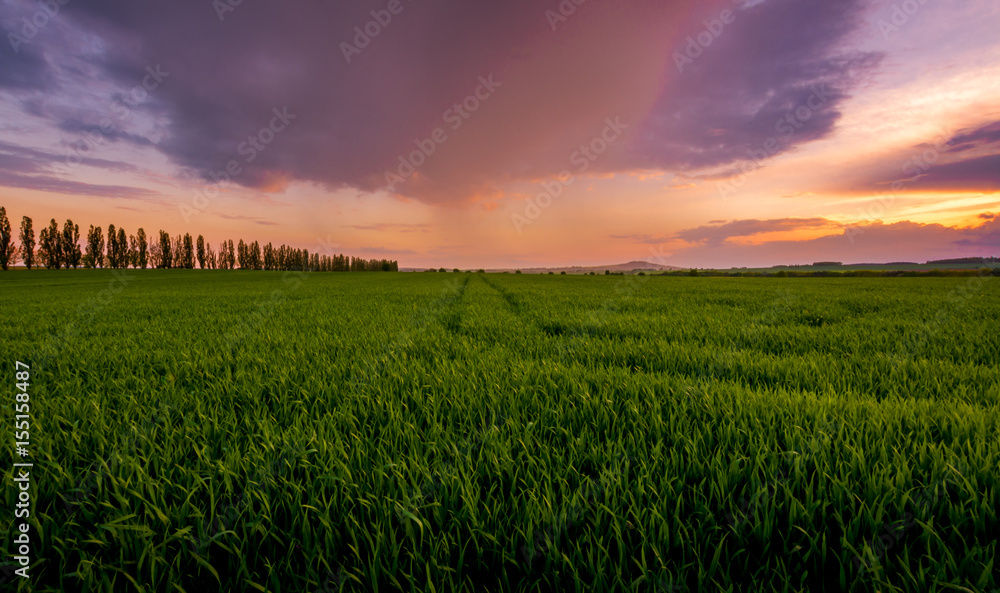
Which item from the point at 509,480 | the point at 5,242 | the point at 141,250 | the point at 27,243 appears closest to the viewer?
the point at 509,480

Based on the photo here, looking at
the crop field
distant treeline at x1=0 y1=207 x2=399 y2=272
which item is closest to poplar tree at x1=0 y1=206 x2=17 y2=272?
distant treeline at x1=0 y1=207 x2=399 y2=272

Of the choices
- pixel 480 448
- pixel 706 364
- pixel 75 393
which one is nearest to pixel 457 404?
pixel 480 448

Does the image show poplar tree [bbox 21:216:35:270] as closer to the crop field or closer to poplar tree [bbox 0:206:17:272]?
poplar tree [bbox 0:206:17:272]

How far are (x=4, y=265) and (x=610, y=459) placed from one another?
110 meters

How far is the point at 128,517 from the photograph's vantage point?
1.38 meters

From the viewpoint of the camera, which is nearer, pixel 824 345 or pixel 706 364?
pixel 706 364

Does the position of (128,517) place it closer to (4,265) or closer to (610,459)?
(610,459)

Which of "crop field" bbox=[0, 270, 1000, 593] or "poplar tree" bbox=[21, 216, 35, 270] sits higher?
"poplar tree" bbox=[21, 216, 35, 270]

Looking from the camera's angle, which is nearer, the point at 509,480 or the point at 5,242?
the point at 509,480

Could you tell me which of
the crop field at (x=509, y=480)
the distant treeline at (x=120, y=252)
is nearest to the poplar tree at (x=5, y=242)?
the distant treeline at (x=120, y=252)

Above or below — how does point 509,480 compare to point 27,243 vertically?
below

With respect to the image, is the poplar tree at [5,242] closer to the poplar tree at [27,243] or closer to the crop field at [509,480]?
the poplar tree at [27,243]

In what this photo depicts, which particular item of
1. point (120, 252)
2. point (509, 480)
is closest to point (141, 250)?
point (120, 252)

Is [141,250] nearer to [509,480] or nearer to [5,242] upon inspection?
[5,242]
